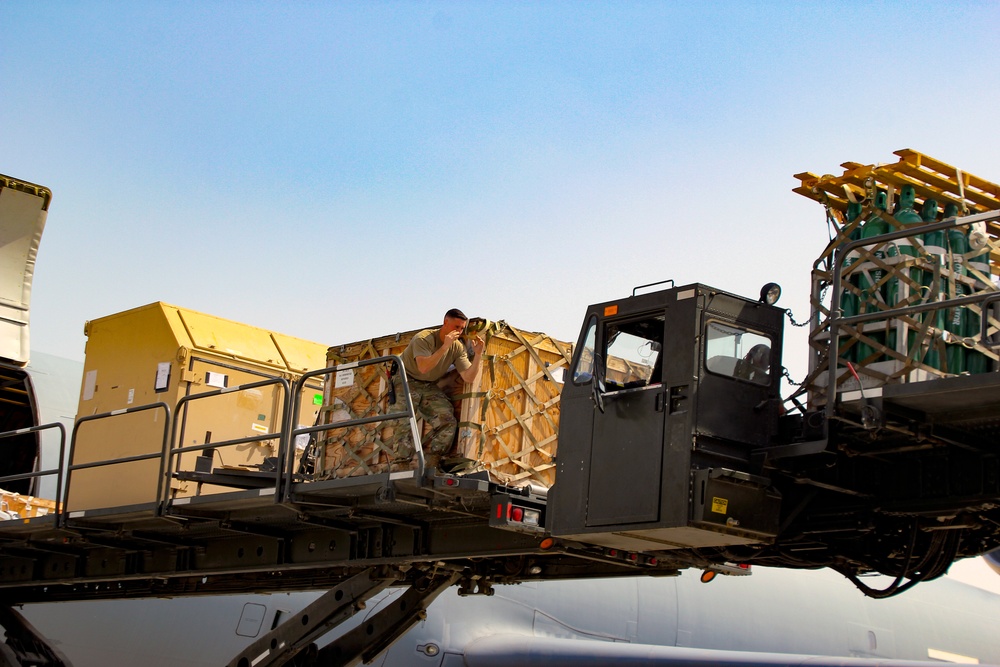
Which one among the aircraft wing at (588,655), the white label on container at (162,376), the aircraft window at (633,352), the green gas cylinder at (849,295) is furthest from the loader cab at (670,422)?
the white label on container at (162,376)

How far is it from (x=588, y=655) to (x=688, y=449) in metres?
8.49

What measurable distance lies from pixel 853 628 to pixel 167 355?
1446 centimetres

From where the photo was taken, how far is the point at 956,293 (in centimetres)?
852

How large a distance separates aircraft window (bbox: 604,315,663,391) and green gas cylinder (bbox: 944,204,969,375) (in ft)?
6.86

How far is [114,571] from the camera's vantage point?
1425 centimetres

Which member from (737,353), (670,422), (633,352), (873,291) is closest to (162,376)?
(633,352)

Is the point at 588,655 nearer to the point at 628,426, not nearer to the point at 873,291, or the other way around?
the point at 628,426

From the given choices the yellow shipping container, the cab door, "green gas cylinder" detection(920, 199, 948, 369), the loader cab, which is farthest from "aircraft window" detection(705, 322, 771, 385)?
the yellow shipping container

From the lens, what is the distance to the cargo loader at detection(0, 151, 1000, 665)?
27.2ft

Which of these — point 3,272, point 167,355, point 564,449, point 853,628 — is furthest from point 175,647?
point 853,628

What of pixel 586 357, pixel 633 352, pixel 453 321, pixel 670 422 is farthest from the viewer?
pixel 453 321

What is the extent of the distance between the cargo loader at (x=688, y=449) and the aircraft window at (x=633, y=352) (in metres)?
0.02

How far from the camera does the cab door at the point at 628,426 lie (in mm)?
8766

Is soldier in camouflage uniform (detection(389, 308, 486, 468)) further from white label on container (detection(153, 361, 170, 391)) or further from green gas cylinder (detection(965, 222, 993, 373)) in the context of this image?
white label on container (detection(153, 361, 170, 391))
